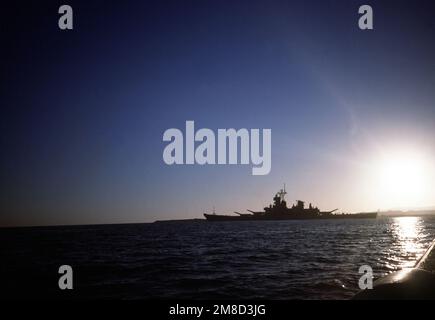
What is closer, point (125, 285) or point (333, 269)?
point (125, 285)

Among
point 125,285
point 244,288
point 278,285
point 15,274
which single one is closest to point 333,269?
point 278,285

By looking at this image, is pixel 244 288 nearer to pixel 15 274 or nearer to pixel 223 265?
pixel 223 265
